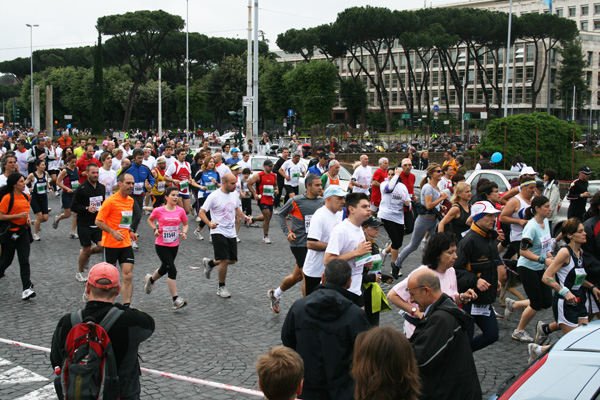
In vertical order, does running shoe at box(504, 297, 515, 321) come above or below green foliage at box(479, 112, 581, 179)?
below

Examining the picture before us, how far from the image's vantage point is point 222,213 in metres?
8.90

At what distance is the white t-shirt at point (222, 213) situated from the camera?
29.0 feet

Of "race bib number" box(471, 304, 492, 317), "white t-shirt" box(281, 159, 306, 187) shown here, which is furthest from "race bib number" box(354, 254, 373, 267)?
"white t-shirt" box(281, 159, 306, 187)

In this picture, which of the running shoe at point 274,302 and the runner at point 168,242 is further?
the runner at point 168,242

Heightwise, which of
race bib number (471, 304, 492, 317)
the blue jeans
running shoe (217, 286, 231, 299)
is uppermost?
race bib number (471, 304, 492, 317)

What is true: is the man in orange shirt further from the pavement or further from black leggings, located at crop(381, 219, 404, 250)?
black leggings, located at crop(381, 219, 404, 250)

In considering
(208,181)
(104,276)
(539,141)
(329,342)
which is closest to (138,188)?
(208,181)

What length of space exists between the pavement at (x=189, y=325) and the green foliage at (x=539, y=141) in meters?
12.3

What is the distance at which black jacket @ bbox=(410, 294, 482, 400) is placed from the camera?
375 cm

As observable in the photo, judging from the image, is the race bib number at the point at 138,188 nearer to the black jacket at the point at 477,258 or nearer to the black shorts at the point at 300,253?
the black shorts at the point at 300,253

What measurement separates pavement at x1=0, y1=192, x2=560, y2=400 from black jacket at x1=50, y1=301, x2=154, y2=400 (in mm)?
1697

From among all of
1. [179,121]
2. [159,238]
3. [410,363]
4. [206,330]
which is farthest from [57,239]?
[179,121]

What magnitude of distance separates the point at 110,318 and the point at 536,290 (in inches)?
184

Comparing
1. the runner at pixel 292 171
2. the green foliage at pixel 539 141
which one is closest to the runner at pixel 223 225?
the runner at pixel 292 171
